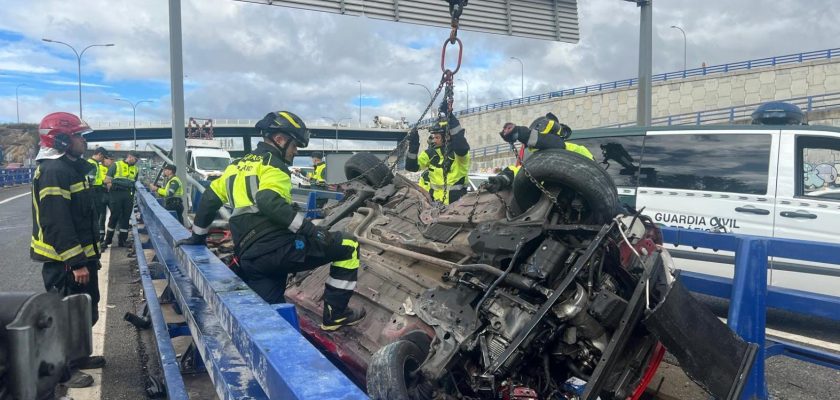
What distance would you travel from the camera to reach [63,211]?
4160mm

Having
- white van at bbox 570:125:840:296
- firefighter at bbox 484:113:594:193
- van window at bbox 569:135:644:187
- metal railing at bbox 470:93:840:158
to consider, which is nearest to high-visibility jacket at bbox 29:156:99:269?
firefighter at bbox 484:113:594:193

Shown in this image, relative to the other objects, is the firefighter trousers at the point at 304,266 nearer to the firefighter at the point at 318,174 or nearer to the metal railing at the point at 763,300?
the metal railing at the point at 763,300

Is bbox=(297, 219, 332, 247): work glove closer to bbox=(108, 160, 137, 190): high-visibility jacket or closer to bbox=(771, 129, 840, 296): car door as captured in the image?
bbox=(771, 129, 840, 296): car door

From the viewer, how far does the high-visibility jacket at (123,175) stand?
35.6 ft

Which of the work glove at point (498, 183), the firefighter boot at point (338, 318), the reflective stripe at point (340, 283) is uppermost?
the work glove at point (498, 183)

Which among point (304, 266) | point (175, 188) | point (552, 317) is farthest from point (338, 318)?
point (175, 188)

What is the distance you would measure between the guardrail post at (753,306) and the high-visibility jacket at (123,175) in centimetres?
1053

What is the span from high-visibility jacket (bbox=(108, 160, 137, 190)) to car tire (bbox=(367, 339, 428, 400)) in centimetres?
965

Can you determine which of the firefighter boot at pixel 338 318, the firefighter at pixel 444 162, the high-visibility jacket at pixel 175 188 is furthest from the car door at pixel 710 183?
the high-visibility jacket at pixel 175 188

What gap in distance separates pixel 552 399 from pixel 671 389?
104cm

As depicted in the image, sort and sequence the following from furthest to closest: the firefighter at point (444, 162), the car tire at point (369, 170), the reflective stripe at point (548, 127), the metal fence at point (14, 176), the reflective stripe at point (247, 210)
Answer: the metal fence at point (14, 176) < the firefighter at point (444, 162) < the car tire at point (369, 170) < the reflective stripe at point (548, 127) < the reflective stripe at point (247, 210)

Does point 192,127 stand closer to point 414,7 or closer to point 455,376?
point 414,7

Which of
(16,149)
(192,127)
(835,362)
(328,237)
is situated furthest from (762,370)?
(16,149)

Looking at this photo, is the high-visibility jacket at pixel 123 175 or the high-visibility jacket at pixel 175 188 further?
the high-visibility jacket at pixel 123 175
